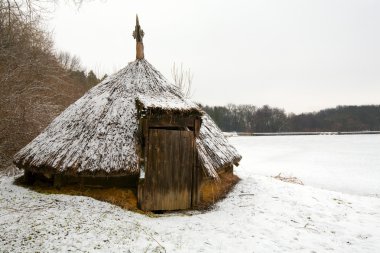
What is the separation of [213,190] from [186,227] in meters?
3.11

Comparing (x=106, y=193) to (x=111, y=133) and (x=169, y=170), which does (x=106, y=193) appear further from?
(x=169, y=170)

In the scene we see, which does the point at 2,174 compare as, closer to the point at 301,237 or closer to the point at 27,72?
the point at 27,72

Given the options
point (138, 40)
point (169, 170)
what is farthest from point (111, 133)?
point (138, 40)

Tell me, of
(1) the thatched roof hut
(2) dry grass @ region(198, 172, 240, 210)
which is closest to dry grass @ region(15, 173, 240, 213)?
(2) dry grass @ region(198, 172, 240, 210)

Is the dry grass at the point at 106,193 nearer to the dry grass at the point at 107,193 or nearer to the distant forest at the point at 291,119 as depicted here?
the dry grass at the point at 107,193

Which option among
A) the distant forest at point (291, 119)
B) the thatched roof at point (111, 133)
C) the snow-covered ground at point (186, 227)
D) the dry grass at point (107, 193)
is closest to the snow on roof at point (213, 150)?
the thatched roof at point (111, 133)

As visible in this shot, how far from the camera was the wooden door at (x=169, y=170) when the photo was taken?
28.8 ft

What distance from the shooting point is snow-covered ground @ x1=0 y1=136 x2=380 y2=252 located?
600cm

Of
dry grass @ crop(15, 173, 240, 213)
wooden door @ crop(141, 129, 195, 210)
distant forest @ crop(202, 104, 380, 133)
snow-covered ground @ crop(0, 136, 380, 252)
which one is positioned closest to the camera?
snow-covered ground @ crop(0, 136, 380, 252)

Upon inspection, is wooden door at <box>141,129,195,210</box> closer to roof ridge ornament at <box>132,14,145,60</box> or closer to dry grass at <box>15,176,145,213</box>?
dry grass at <box>15,176,145,213</box>

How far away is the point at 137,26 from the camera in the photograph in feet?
39.6

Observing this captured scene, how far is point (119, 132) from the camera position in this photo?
362 inches

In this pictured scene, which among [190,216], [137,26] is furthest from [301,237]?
[137,26]

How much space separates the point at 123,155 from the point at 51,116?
359 inches
